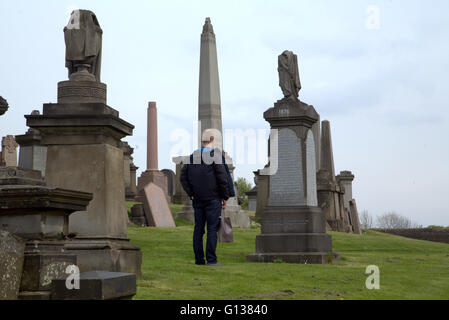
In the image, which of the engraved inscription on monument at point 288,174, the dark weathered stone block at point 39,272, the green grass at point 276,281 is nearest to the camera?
the dark weathered stone block at point 39,272

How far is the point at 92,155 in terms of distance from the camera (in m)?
8.06

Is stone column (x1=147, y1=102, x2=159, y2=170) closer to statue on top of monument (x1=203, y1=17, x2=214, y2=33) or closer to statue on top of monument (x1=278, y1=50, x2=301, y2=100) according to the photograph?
statue on top of monument (x1=203, y1=17, x2=214, y2=33)

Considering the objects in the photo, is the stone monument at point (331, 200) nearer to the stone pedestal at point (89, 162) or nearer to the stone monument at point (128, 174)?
the stone monument at point (128, 174)

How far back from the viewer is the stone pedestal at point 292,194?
12.6 meters

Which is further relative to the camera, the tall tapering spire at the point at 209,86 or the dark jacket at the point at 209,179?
the tall tapering spire at the point at 209,86

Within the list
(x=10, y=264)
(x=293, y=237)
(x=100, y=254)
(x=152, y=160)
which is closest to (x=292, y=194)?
(x=293, y=237)

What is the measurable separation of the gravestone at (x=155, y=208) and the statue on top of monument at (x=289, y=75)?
7.19 meters

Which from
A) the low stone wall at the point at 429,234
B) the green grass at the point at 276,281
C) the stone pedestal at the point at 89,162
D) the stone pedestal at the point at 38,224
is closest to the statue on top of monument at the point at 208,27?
the green grass at the point at 276,281

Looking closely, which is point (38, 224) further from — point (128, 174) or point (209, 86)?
point (128, 174)

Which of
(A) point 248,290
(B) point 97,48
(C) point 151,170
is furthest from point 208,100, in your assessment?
(A) point 248,290

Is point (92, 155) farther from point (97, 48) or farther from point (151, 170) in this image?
point (151, 170)

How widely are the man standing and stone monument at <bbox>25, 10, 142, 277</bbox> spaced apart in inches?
64.5

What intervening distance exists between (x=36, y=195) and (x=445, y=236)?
117ft

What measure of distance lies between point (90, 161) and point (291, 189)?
6021 mm
